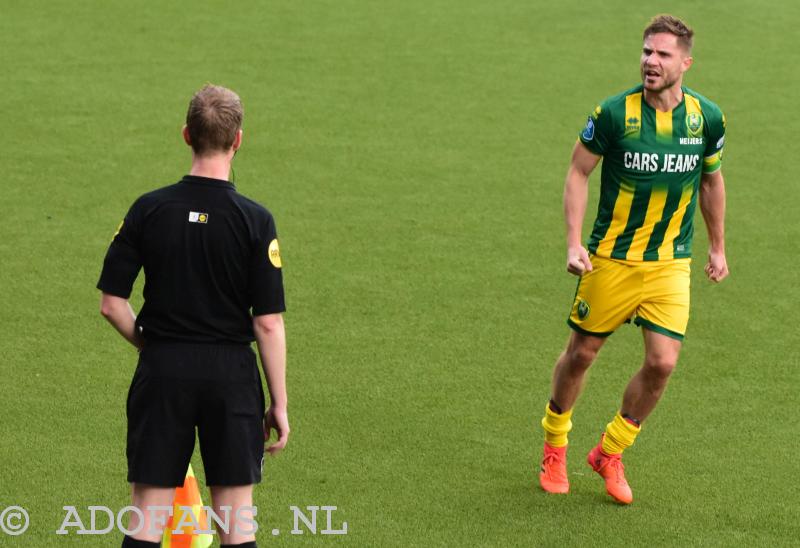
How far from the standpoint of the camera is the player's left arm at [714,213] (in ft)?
18.4

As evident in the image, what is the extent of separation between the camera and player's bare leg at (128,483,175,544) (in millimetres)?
4039

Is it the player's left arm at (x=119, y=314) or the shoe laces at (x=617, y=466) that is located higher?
the player's left arm at (x=119, y=314)

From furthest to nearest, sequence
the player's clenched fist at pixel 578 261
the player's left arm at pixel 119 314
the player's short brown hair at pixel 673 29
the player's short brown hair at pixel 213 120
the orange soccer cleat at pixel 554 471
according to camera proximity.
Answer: the orange soccer cleat at pixel 554 471 → the player's short brown hair at pixel 673 29 → the player's clenched fist at pixel 578 261 → the player's left arm at pixel 119 314 → the player's short brown hair at pixel 213 120

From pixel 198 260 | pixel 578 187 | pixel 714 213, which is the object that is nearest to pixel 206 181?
pixel 198 260

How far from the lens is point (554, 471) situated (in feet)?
18.5

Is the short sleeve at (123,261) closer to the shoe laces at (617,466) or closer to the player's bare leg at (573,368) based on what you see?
the player's bare leg at (573,368)

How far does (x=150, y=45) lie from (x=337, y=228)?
4460 mm

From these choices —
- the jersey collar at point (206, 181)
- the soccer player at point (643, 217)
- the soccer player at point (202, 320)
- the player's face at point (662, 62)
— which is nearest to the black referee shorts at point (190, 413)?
the soccer player at point (202, 320)

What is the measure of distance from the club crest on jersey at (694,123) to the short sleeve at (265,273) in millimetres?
2099

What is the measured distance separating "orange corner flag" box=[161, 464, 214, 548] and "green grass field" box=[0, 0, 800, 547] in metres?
0.30

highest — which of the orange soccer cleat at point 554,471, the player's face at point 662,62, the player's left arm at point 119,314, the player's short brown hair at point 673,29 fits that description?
the player's short brown hair at point 673,29

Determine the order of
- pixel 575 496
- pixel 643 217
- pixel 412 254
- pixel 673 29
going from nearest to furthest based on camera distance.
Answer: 1. pixel 673 29
2. pixel 643 217
3. pixel 575 496
4. pixel 412 254

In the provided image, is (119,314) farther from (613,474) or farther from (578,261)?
(613,474)

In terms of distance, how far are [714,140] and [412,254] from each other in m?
3.13
